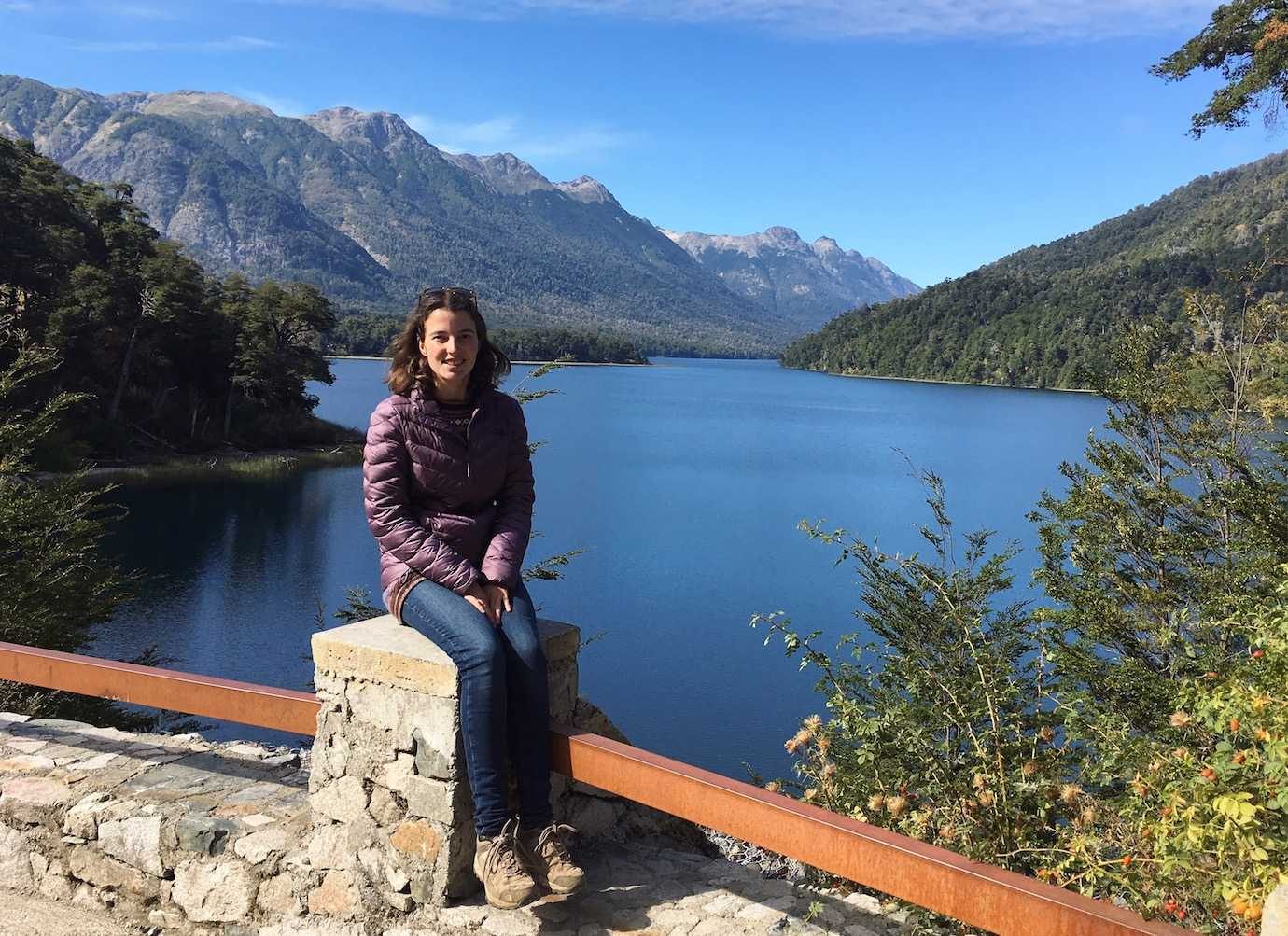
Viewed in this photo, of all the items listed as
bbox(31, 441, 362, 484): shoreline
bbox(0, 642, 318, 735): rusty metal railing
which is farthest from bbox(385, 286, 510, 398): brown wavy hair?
bbox(31, 441, 362, 484): shoreline

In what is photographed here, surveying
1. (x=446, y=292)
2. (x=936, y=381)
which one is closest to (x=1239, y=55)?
(x=446, y=292)

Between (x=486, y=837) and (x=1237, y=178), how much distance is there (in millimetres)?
178905

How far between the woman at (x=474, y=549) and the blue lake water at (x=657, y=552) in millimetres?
3578

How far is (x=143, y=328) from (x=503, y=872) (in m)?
35.9

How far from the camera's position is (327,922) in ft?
7.98

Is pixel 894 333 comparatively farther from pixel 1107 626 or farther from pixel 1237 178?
pixel 1107 626

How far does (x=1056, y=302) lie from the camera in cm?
10088

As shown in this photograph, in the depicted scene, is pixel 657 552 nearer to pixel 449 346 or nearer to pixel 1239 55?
pixel 1239 55

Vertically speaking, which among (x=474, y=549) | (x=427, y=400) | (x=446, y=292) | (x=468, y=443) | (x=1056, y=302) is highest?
(x=1056, y=302)

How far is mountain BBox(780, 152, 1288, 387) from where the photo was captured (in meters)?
89.9

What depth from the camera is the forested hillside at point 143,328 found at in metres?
29.5

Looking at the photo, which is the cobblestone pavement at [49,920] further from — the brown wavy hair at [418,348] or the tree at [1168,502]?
the tree at [1168,502]

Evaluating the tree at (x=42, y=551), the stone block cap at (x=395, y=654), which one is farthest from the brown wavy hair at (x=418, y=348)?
the tree at (x=42, y=551)

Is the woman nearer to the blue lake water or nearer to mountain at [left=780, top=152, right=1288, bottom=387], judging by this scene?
the blue lake water
